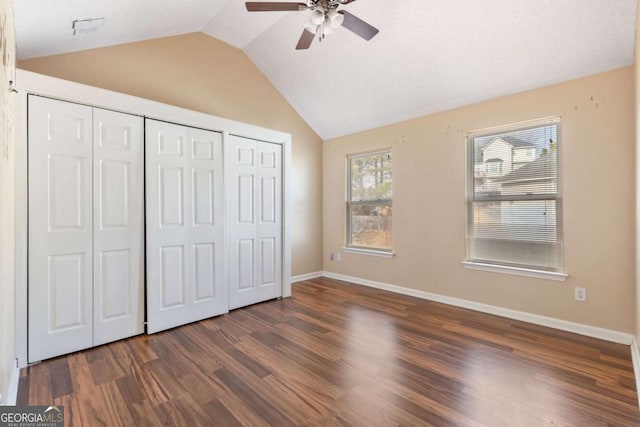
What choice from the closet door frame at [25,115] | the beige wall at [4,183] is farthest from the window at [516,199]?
the beige wall at [4,183]

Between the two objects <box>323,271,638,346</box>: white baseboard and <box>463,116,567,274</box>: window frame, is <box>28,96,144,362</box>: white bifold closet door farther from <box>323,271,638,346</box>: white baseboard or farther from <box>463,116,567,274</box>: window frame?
<box>463,116,567,274</box>: window frame

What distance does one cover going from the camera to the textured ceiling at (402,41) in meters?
2.40

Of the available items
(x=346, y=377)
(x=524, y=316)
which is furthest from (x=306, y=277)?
(x=524, y=316)

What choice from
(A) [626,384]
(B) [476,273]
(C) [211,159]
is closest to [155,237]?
(C) [211,159]

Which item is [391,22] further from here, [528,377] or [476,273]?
[528,377]

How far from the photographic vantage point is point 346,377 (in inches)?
82.8

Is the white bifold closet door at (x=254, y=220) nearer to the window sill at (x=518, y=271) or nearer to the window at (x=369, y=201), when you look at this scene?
the window at (x=369, y=201)

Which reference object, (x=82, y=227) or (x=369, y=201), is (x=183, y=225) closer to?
(x=82, y=227)

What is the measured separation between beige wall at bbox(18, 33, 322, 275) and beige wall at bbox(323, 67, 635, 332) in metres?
1.12

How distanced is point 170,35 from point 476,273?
455cm

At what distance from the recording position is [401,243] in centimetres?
421

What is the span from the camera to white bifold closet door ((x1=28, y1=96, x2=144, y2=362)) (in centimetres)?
228

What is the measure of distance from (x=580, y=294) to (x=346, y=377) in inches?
96.2

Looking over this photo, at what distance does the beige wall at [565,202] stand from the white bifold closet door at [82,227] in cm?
318
